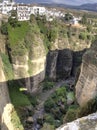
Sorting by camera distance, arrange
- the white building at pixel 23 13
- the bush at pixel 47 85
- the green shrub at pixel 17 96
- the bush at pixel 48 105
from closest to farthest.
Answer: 1. the green shrub at pixel 17 96
2. the bush at pixel 48 105
3. the bush at pixel 47 85
4. the white building at pixel 23 13

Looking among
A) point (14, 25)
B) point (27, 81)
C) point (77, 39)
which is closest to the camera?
point (27, 81)

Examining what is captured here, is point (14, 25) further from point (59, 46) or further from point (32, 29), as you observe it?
point (59, 46)

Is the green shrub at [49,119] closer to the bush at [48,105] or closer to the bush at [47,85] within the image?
the bush at [48,105]

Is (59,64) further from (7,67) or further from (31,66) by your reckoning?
(7,67)

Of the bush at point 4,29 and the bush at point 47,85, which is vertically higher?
the bush at point 4,29

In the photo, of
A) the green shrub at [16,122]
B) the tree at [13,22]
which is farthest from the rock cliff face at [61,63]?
the green shrub at [16,122]

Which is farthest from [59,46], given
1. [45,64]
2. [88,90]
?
[88,90]

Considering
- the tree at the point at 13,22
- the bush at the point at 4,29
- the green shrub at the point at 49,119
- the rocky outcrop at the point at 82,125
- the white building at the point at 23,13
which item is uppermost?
the rocky outcrop at the point at 82,125

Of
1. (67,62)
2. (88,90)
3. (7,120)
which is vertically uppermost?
(88,90)

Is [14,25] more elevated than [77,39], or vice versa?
[14,25]
